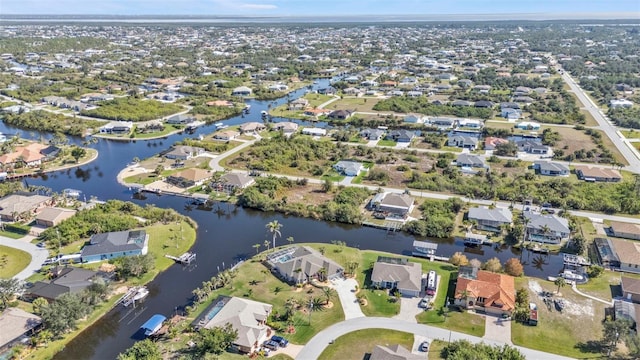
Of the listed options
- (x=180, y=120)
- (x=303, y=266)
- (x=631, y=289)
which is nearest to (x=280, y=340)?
(x=303, y=266)

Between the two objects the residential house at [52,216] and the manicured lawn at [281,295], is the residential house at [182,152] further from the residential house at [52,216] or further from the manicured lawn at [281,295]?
the manicured lawn at [281,295]

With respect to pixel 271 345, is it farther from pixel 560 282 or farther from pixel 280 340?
pixel 560 282

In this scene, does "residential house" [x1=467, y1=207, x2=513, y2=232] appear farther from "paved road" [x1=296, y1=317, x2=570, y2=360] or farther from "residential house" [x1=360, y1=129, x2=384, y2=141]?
"residential house" [x1=360, y1=129, x2=384, y2=141]

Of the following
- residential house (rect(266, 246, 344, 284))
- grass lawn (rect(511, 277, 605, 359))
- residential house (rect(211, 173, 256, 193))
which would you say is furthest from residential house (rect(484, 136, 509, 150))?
residential house (rect(266, 246, 344, 284))

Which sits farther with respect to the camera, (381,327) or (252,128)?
(252,128)

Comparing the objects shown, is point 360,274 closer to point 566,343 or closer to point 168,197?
point 566,343
